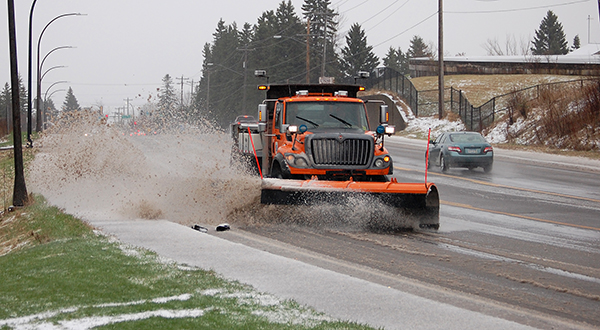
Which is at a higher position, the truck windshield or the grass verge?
the truck windshield

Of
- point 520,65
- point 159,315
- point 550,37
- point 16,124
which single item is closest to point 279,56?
point 520,65

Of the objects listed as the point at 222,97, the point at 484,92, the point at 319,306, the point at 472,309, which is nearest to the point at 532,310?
the point at 472,309

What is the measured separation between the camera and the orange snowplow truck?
424 inches

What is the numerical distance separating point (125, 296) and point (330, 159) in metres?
6.11

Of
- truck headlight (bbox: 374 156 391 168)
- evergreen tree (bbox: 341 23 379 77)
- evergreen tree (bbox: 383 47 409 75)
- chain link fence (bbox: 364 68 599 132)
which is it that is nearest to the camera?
truck headlight (bbox: 374 156 391 168)

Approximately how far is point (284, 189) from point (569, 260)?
15.0ft

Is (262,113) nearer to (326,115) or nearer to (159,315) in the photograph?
(326,115)

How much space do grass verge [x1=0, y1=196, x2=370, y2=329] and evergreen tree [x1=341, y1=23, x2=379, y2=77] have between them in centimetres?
8155

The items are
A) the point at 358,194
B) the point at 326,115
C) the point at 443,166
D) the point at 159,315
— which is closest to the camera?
the point at 159,315

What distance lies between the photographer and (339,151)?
11.7 meters

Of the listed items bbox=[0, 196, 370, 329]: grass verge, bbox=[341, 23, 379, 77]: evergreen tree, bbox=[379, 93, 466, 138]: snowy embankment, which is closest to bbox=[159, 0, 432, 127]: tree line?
bbox=[341, 23, 379, 77]: evergreen tree

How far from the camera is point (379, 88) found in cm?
6203

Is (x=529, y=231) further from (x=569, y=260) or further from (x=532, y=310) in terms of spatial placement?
(x=532, y=310)

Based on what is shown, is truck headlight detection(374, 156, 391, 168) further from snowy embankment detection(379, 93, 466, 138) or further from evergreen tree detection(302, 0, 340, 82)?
evergreen tree detection(302, 0, 340, 82)
